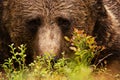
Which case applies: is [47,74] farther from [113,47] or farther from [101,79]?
[113,47]

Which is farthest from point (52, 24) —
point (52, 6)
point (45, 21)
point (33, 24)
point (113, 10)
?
point (113, 10)

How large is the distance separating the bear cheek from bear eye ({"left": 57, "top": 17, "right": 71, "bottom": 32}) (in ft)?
0.26

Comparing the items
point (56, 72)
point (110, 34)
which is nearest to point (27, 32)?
point (110, 34)

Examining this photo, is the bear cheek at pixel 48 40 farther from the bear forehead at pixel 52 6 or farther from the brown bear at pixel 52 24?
the bear forehead at pixel 52 6

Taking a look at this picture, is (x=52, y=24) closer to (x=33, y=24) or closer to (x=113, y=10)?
(x=33, y=24)

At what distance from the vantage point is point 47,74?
4859 mm

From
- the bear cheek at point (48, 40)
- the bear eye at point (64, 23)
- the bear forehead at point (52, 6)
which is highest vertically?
the bear forehead at point (52, 6)

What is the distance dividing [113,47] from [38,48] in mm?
1193

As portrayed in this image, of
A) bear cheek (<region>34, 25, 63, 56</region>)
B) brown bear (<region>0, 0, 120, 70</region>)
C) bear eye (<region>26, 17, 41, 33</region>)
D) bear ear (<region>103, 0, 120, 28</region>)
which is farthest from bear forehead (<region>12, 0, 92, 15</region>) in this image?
bear ear (<region>103, 0, 120, 28</region>)

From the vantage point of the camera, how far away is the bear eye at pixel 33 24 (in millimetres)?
6500

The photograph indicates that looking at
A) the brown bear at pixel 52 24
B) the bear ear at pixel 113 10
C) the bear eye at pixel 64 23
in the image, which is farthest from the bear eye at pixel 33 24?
the bear ear at pixel 113 10

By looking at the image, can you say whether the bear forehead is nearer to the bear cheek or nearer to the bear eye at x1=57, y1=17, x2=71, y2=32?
the bear eye at x1=57, y1=17, x2=71, y2=32

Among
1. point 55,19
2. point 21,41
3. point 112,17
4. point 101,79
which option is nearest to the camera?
point 101,79

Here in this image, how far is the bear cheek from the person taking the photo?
6.24m
